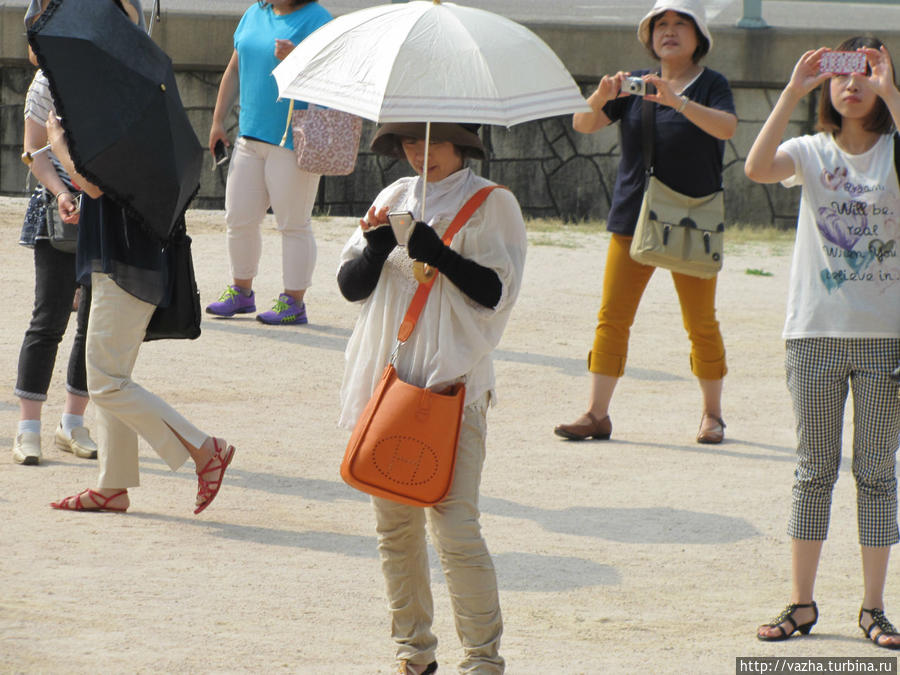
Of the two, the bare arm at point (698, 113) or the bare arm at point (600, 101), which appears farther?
the bare arm at point (698, 113)

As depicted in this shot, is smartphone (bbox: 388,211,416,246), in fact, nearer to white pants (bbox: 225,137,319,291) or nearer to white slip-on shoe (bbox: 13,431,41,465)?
white slip-on shoe (bbox: 13,431,41,465)

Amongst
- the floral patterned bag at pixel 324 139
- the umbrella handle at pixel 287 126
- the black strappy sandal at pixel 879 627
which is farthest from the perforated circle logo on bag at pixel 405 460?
the umbrella handle at pixel 287 126

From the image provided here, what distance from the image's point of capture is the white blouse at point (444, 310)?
3.40m

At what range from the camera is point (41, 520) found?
15.3 ft

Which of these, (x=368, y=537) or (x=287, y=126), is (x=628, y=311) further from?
(x=287, y=126)

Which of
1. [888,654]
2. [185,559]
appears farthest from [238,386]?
[888,654]

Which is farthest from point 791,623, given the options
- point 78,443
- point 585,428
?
point 78,443

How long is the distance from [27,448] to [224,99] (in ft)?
11.4

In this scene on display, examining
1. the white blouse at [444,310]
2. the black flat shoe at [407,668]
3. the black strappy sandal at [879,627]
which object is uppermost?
the white blouse at [444,310]

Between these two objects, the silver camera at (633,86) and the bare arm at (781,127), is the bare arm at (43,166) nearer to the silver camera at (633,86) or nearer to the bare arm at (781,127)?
the silver camera at (633,86)

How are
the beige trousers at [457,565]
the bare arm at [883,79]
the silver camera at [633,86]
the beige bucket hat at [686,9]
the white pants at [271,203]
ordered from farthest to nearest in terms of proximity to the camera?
the white pants at [271,203] < the beige bucket hat at [686,9] < the silver camera at [633,86] < the bare arm at [883,79] < the beige trousers at [457,565]

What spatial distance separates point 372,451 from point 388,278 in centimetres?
47

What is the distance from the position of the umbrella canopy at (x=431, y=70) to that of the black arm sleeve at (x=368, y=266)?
1.03 feet

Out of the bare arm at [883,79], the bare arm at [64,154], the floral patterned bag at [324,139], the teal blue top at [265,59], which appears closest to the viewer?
the bare arm at [883,79]
